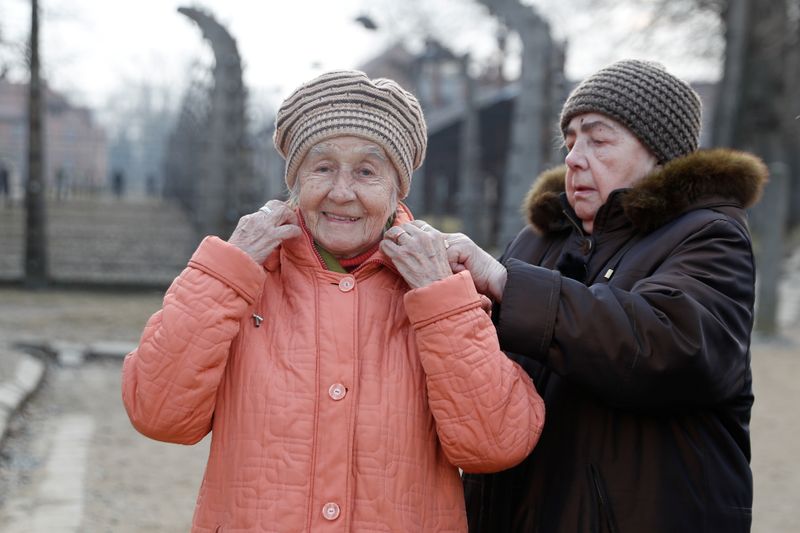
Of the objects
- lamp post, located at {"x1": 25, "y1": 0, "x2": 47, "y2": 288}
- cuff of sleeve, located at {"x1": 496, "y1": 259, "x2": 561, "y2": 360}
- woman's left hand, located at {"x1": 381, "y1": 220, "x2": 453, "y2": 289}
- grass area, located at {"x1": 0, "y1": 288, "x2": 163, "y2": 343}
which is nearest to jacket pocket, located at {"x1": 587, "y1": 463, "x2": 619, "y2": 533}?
cuff of sleeve, located at {"x1": 496, "y1": 259, "x2": 561, "y2": 360}

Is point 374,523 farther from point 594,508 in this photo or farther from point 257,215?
point 257,215

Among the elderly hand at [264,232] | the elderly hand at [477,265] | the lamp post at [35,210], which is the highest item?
the lamp post at [35,210]

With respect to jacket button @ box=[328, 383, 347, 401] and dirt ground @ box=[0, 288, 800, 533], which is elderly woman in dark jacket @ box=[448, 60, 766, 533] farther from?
dirt ground @ box=[0, 288, 800, 533]

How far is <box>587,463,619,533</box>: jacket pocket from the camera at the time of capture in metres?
1.97

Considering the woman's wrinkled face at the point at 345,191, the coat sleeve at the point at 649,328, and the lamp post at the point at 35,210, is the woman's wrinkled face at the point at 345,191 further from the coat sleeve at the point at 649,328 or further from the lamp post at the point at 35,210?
the lamp post at the point at 35,210

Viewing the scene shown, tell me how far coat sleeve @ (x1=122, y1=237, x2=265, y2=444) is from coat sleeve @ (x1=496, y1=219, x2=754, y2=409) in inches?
22.6

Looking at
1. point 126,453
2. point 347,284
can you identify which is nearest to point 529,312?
point 347,284

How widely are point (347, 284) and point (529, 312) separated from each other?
40cm

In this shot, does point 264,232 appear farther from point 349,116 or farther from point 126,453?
point 126,453

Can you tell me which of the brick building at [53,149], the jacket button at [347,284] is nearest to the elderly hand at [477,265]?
the jacket button at [347,284]

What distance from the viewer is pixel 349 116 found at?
194 cm

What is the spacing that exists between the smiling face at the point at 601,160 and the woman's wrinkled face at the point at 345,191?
503 millimetres

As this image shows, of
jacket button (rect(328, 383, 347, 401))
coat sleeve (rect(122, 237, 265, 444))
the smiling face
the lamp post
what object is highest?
the lamp post

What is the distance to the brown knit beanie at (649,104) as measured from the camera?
2.13 m
